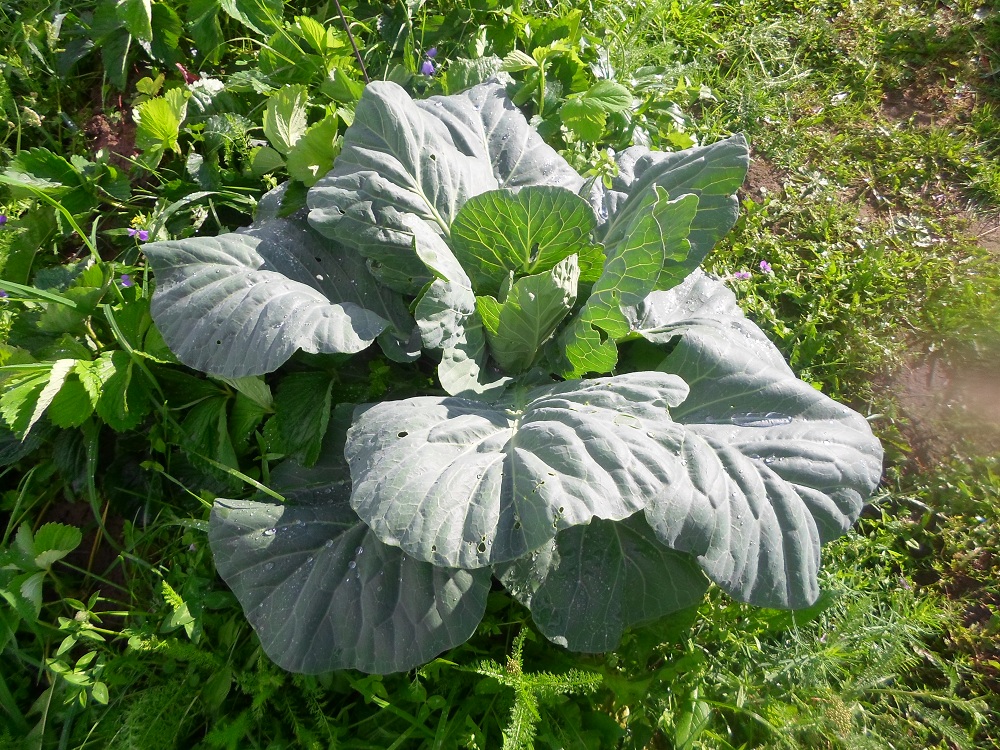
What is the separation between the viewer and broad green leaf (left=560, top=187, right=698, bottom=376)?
164 centimetres

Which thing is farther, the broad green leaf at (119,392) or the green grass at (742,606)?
the broad green leaf at (119,392)

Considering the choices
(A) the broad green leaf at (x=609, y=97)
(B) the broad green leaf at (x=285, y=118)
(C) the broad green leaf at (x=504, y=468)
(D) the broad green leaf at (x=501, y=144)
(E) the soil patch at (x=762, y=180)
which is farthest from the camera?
(E) the soil patch at (x=762, y=180)

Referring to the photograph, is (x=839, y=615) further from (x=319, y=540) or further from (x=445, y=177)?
(x=445, y=177)

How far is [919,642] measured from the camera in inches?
86.0

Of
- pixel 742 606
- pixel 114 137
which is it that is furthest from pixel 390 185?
pixel 742 606

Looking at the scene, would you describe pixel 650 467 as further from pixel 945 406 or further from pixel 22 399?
pixel 945 406

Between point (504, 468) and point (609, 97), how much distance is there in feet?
5.34

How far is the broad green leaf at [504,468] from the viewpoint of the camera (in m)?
1.37

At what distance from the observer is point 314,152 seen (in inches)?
85.6

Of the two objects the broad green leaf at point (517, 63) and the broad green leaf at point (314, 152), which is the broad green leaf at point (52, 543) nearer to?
the broad green leaf at point (314, 152)

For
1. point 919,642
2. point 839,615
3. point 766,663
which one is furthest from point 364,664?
point 919,642

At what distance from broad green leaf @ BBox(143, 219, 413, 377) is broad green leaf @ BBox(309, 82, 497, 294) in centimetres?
19

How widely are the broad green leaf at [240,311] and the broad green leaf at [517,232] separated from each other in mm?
342

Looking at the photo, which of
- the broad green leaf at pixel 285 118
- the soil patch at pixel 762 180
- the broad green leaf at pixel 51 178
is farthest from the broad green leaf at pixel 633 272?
the broad green leaf at pixel 51 178
